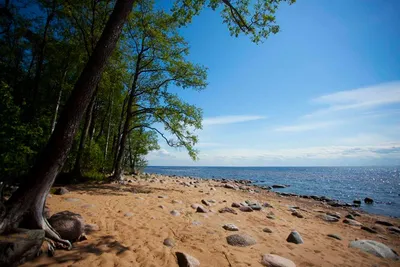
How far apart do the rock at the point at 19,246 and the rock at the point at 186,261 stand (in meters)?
2.71

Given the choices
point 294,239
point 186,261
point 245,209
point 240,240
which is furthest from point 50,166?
point 245,209

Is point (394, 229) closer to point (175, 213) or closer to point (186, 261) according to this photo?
point (175, 213)

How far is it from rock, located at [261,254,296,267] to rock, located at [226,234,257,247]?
0.70 metres

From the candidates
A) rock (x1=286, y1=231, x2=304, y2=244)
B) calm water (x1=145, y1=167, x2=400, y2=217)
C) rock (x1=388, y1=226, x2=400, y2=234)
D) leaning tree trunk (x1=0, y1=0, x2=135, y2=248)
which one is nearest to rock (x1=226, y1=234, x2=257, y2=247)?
rock (x1=286, y1=231, x2=304, y2=244)

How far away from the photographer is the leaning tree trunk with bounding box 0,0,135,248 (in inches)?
153

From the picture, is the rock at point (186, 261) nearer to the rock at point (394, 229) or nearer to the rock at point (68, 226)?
the rock at point (68, 226)

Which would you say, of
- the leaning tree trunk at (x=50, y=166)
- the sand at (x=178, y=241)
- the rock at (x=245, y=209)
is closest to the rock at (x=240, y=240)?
the sand at (x=178, y=241)

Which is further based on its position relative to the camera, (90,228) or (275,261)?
(90,228)

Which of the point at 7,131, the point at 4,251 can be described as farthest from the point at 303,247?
the point at 7,131

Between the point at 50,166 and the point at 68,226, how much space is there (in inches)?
59.7

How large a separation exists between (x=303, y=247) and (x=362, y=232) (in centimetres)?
561

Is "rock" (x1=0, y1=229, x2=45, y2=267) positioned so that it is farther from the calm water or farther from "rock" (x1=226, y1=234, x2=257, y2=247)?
the calm water

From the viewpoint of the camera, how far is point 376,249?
6.09 metres

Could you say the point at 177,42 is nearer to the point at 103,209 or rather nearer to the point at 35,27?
the point at 35,27
